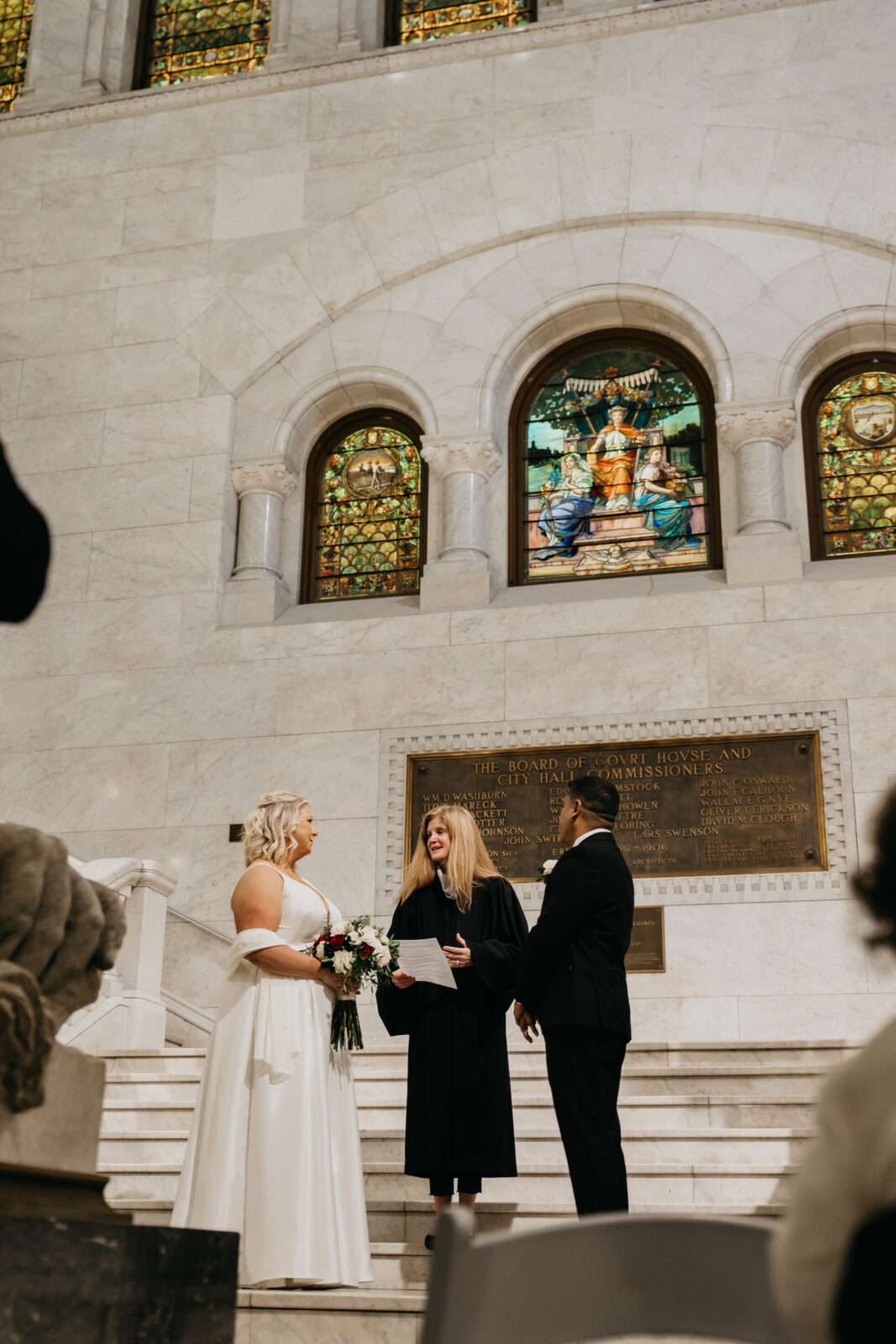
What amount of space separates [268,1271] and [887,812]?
3988 millimetres

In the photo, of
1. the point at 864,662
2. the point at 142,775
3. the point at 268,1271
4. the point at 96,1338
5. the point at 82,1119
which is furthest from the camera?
the point at 142,775

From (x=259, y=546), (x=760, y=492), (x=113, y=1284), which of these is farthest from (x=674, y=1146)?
(x=259, y=546)

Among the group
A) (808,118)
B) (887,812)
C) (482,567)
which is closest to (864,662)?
(482,567)

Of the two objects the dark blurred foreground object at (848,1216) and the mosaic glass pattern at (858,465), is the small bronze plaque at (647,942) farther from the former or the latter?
the dark blurred foreground object at (848,1216)

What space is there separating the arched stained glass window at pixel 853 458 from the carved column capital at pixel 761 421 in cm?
38

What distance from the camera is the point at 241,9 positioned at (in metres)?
13.9

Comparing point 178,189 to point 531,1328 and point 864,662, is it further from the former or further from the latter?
point 531,1328

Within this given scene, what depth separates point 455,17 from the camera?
1321 centimetres

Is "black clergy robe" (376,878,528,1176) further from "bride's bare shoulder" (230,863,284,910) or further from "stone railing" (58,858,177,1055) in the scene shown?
"stone railing" (58,858,177,1055)

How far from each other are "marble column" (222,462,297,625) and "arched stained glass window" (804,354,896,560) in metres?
4.07

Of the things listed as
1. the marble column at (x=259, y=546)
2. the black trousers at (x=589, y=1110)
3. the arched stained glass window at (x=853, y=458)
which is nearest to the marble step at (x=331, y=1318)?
the black trousers at (x=589, y=1110)

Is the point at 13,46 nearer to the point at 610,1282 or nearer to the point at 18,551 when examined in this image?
the point at 18,551

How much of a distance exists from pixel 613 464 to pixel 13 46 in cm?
761

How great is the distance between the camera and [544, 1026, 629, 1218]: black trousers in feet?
16.8
